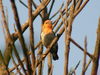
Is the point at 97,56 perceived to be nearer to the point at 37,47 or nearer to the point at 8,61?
the point at 8,61

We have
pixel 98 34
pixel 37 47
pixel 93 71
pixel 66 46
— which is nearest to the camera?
pixel 93 71

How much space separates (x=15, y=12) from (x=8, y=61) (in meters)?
0.61

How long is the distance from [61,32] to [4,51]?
53 cm

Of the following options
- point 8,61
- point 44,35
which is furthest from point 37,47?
point 44,35

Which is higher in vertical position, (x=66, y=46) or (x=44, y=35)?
(x=44, y=35)

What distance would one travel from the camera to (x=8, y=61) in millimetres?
2371

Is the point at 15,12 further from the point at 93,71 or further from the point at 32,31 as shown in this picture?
the point at 93,71

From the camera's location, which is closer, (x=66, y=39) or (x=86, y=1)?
(x=66, y=39)

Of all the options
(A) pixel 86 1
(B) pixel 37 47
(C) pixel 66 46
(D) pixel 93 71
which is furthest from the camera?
(B) pixel 37 47

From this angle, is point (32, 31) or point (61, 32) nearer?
point (32, 31)

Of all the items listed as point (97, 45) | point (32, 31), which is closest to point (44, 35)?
point (32, 31)

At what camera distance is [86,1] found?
102 inches

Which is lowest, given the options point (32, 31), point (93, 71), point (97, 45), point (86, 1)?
point (93, 71)

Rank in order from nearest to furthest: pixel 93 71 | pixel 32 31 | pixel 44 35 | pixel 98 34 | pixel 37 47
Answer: pixel 93 71 → pixel 98 34 → pixel 32 31 → pixel 37 47 → pixel 44 35
